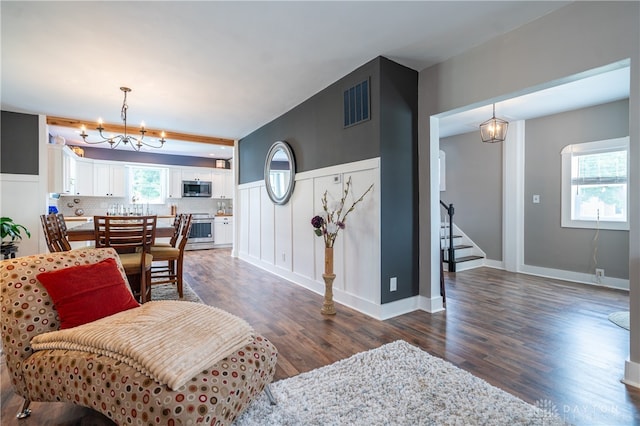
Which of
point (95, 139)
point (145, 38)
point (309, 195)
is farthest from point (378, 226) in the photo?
point (95, 139)

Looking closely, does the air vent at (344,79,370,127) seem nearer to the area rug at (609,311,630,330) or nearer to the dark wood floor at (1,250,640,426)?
the dark wood floor at (1,250,640,426)

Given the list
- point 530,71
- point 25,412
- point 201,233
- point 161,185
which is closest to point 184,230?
point 25,412

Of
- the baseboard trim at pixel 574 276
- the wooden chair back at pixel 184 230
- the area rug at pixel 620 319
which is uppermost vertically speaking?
the wooden chair back at pixel 184 230

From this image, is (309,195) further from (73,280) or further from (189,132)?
(189,132)

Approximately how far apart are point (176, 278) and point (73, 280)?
229 cm

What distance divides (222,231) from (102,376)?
695cm

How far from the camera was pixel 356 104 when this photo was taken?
3168 mm

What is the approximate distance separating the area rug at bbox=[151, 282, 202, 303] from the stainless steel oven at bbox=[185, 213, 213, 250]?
11.8 feet

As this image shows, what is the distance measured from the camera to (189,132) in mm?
5867

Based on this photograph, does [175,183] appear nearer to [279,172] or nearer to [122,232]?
[279,172]

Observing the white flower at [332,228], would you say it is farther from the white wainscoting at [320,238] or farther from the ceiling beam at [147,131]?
the ceiling beam at [147,131]

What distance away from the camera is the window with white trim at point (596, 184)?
4.00 meters

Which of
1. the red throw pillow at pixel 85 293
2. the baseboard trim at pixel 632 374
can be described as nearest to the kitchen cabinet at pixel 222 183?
the red throw pillow at pixel 85 293

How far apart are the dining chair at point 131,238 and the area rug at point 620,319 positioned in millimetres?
4379
